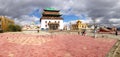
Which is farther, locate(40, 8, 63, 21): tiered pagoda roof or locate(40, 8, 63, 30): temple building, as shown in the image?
locate(40, 8, 63, 21): tiered pagoda roof

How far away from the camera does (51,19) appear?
81.8 metres

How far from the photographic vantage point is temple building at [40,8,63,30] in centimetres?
7874

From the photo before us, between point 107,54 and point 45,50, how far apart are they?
589 cm

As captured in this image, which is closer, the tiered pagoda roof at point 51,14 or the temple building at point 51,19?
the temple building at point 51,19

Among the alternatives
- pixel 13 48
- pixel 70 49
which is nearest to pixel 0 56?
pixel 13 48

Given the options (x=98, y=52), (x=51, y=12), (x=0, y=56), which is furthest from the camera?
(x=51, y=12)

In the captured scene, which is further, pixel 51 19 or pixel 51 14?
pixel 51 14

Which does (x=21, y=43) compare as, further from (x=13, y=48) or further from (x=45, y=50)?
(x=45, y=50)

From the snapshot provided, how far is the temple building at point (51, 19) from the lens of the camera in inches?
3100

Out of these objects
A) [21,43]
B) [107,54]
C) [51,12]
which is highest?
[51,12]

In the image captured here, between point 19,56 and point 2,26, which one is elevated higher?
point 2,26

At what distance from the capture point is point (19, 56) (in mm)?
13383

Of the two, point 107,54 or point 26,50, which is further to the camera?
point 107,54

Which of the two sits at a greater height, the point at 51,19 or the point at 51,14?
the point at 51,14
